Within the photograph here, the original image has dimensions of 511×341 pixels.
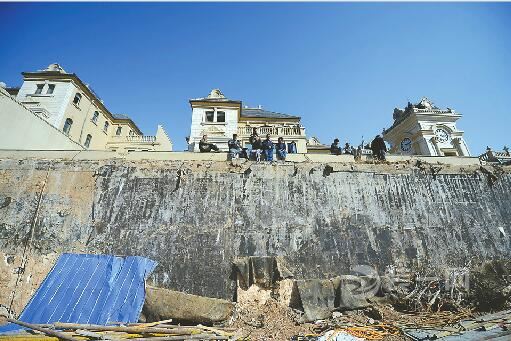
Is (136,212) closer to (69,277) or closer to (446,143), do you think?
(69,277)

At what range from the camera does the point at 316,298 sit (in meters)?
8.02

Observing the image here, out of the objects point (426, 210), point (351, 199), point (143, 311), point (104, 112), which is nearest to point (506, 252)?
point (426, 210)

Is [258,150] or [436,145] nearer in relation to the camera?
[258,150]

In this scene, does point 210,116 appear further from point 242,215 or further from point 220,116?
point 242,215

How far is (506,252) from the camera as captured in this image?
9.55 metres

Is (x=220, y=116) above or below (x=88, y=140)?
below

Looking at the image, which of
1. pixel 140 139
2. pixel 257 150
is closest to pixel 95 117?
pixel 140 139

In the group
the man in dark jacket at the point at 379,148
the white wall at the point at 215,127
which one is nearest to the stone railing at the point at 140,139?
the white wall at the point at 215,127

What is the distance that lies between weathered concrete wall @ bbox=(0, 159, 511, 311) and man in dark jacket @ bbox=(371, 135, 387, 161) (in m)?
0.65

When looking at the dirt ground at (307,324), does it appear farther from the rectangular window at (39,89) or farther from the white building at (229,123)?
the rectangular window at (39,89)

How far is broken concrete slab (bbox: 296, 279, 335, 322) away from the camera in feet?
25.3

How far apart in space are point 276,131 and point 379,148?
1157cm

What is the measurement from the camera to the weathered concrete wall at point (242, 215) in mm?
8914

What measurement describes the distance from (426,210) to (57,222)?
13.6 metres
